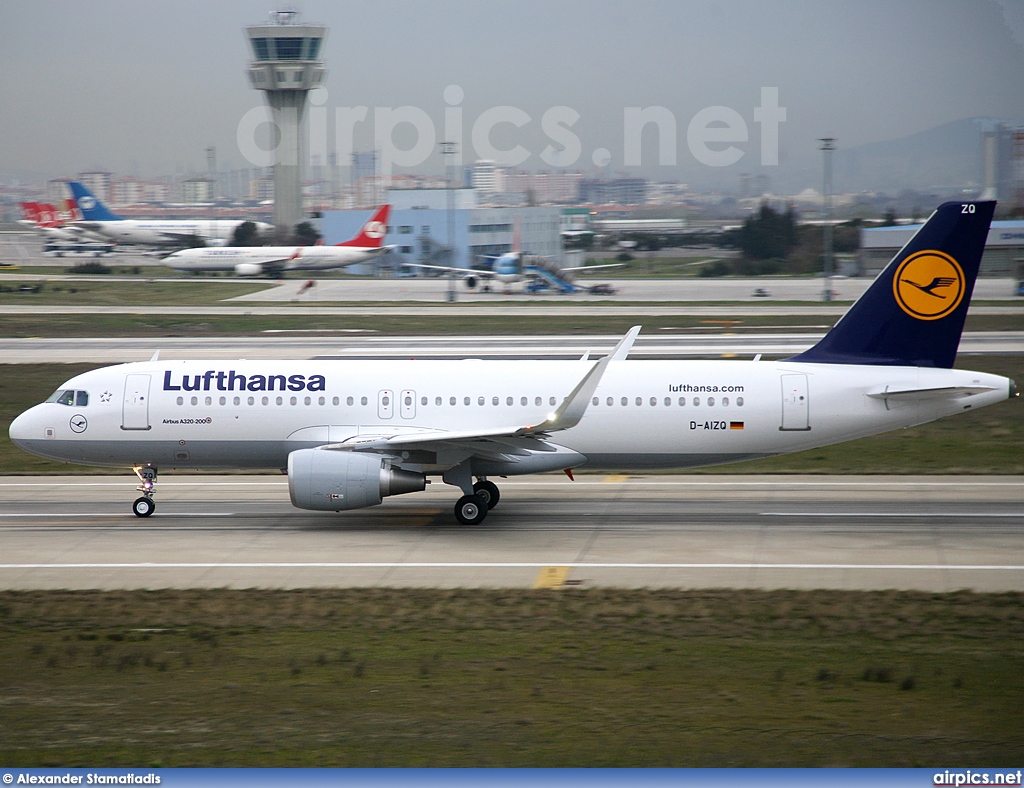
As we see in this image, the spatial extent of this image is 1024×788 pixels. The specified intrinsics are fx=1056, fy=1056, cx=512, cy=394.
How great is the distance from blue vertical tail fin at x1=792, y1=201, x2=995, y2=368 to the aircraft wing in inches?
248

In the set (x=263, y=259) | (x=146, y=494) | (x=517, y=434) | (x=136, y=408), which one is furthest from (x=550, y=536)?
(x=263, y=259)

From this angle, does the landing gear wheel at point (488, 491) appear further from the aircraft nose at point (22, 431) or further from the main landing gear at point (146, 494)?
the aircraft nose at point (22, 431)

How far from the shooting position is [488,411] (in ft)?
84.5

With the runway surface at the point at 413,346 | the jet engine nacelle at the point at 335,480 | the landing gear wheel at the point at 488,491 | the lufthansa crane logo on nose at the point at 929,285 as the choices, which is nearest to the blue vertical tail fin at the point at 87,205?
the runway surface at the point at 413,346

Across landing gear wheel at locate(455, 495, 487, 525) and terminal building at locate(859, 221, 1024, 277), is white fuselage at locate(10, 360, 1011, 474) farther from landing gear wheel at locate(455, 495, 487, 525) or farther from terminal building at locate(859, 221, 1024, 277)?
terminal building at locate(859, 221, 1024, 277)

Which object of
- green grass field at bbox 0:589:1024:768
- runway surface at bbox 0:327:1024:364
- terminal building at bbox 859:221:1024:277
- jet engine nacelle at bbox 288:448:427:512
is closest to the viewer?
green grass field at bbox 0:589:1024:768

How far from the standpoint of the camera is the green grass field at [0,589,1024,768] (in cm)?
1256

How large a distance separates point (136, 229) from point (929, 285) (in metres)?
132

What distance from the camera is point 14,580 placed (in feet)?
67.9

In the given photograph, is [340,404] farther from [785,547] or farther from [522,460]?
[785,547]

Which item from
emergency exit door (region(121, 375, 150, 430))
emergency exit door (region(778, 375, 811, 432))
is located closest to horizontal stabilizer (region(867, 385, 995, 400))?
emergency exit door (region(778, 375, 811, 432))

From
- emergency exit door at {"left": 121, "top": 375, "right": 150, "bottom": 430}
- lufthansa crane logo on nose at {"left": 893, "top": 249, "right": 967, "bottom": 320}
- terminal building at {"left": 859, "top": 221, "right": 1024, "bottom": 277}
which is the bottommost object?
emergency exit door at {"left": 121, "top": 375, "right": 150, "bottom": 430}

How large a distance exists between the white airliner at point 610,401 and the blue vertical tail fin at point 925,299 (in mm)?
30

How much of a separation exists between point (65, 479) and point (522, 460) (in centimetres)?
1483
